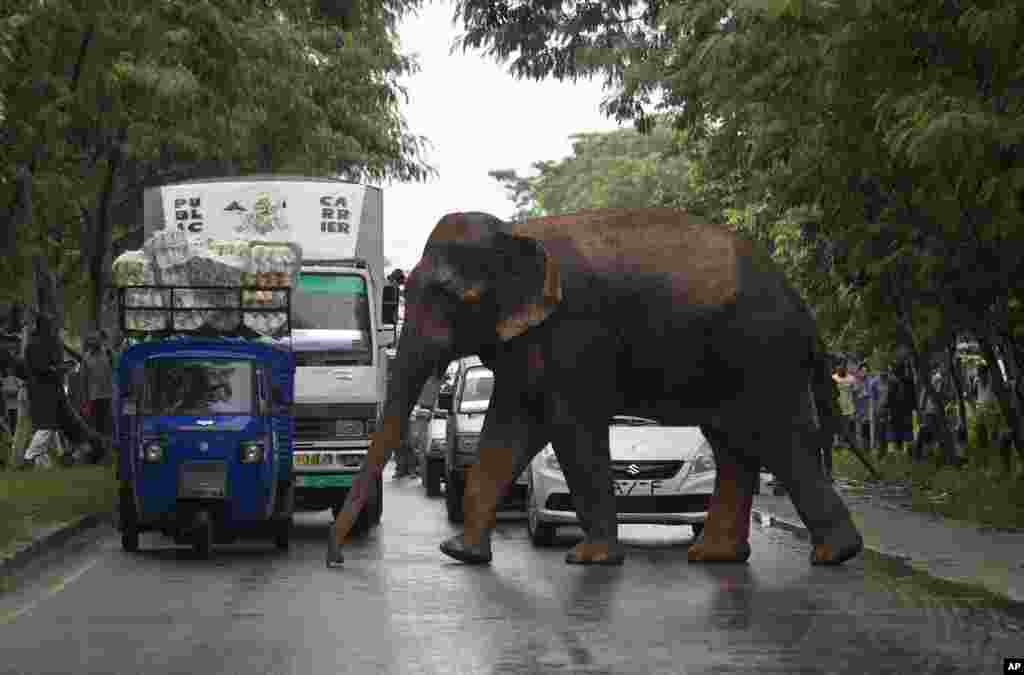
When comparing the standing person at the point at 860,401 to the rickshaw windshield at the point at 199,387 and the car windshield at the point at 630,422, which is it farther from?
the rickshaw windshield at the point at 199,387

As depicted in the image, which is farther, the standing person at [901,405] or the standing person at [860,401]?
the standing person at [860,401]

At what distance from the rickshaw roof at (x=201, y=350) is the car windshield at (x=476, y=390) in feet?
17.2

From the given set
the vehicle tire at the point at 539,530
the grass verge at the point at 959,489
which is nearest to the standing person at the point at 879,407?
the grass verge at the point at 959,489

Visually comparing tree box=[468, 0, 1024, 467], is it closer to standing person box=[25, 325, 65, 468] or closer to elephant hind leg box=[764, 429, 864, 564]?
elephant hind leg box=[764, 429, 864, 564]

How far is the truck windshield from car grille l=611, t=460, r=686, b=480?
394cm

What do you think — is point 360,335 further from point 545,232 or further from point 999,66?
point 999,66

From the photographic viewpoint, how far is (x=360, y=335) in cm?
2455

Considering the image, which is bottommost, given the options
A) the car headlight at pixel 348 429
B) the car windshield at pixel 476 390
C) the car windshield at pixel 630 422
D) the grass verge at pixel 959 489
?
the grass verge at pixel 959 489

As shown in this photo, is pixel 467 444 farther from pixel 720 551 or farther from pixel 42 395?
pixel 42 395

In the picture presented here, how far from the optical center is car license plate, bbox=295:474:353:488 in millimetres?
23672

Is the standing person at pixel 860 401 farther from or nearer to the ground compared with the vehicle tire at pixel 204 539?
farther from the ground

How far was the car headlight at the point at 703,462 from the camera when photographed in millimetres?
21672

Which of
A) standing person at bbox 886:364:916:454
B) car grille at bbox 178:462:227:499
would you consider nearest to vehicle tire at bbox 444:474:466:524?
car grille at bbox 178:462:227:499

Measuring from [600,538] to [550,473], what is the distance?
8.14ft
